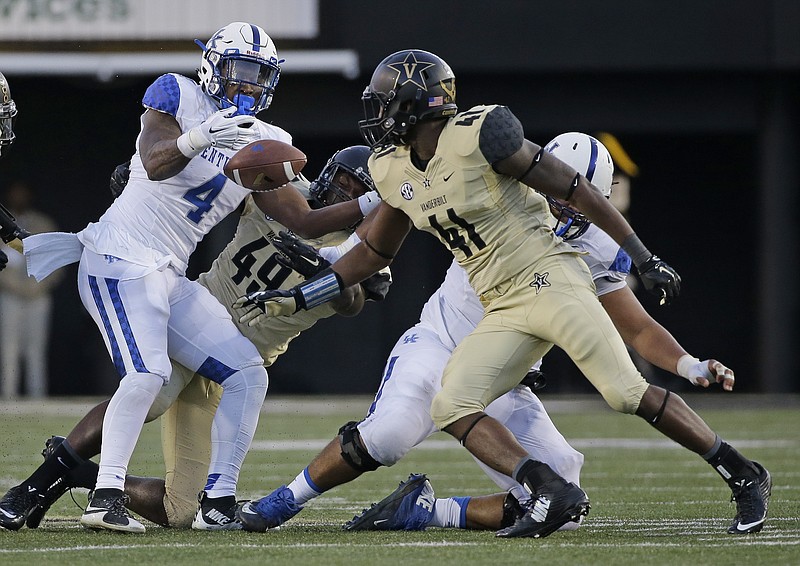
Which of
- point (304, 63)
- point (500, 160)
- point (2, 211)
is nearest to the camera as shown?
point (500, 160)

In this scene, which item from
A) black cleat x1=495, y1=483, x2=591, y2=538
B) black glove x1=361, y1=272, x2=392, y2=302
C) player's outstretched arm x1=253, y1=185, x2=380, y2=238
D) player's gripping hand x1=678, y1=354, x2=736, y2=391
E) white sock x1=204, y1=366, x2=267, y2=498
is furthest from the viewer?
black glove x1=361, y1=272, x2=392, y2=302

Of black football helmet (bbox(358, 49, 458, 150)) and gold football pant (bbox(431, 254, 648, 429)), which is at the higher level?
black football helmet (bbox(358, 49, 458, 150))

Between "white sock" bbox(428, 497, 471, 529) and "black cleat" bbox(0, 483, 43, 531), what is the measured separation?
1.35 meters

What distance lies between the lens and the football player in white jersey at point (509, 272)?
424 cm

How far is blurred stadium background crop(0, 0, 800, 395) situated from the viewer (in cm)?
1153

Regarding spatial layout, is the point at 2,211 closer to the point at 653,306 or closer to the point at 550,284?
the point at 550,284

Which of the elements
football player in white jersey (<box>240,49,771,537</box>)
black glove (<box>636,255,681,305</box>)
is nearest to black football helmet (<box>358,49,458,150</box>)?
football player in white jersey (<box>240,49,771,537</box>)

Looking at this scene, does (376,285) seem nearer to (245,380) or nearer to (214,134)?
(245,380)

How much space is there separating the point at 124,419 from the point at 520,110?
26.6ft

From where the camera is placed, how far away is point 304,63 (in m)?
11.4

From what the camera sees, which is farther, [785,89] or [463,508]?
A: [785,89]

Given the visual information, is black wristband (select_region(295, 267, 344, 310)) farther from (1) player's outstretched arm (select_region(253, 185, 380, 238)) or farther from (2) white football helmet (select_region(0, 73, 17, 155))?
(2) white football helmet (select_region(0, 73, 17, 155))

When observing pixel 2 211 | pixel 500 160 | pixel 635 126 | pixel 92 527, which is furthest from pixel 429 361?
pixel 635 126

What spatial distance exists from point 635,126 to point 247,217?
7.35 meters
